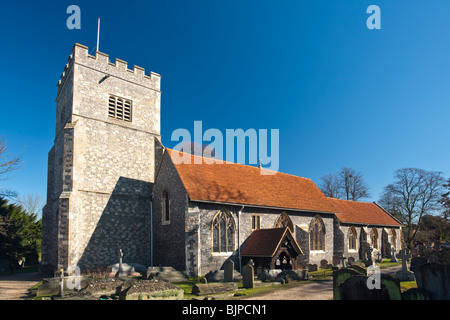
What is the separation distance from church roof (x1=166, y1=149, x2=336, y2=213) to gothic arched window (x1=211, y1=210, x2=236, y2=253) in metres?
1.01

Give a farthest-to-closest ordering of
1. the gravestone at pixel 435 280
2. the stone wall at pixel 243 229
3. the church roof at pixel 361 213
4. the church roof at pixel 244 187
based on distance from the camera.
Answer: the church roof at pixel 361 213
the church roof at pixel 244 187
the stone wall at pixel 243 229
the gravestone at pixel 435 280

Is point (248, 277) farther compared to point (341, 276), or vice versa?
point (248, 277)

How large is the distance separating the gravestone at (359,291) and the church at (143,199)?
9.09 m

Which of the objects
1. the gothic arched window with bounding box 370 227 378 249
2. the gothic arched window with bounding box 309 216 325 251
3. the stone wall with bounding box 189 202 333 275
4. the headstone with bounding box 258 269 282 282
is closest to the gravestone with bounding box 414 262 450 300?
the headstone with bounding box 258 269 282 282

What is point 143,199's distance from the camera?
21891 mm

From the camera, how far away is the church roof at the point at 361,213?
94.3ft

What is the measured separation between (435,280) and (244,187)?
1454 centimetres

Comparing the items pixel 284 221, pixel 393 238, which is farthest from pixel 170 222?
pixel 393 238

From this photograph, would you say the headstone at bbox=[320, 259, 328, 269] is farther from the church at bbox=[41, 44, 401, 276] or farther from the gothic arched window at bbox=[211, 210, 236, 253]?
the gothic arched window at bbox=[211, 210, 236, 253]

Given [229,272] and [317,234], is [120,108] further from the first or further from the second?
[317,234]

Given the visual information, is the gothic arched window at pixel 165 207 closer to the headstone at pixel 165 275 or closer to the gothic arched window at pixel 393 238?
A: the headstone at pixel 165 275

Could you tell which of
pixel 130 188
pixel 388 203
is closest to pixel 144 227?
pixel 130 188

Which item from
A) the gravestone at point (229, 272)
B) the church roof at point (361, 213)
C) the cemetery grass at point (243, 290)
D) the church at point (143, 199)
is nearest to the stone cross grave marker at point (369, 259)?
the church at point (143, 199)
